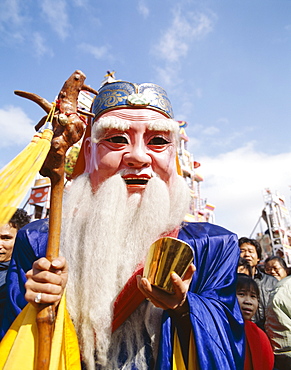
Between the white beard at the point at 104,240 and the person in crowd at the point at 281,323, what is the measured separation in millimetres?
852

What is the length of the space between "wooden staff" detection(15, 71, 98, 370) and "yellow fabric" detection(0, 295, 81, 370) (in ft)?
0.13

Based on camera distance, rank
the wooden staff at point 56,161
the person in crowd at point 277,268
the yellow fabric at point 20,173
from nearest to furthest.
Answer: the yellow fabric at point 20,173 < the wooden staff at point 56,161 < the person in crowd at point 277,268

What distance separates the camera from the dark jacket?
293cm

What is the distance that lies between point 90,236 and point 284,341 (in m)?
1.39

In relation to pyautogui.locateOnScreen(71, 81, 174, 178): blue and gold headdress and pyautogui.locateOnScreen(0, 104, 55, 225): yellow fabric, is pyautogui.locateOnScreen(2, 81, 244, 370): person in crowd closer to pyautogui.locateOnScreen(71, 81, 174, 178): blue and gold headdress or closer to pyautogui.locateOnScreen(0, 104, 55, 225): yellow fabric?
pyautogui.locateOnScreen(71, 81, 174, 178): blue and gold headdress

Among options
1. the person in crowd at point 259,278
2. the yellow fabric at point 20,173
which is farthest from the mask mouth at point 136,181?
the person in crowd at point 259,278

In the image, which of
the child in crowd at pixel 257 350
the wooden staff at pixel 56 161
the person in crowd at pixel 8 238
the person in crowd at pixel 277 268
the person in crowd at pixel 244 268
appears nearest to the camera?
the wooden staff at pixel 56 161

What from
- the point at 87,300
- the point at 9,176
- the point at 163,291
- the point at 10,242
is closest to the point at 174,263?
the point at 163,291

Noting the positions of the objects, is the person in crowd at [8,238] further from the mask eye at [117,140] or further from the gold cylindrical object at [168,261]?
the gold cylindrical object at [168,261]

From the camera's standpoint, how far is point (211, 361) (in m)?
1.26

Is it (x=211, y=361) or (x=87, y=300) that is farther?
(x=87, y=300)

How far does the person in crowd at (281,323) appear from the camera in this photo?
1.82 metres

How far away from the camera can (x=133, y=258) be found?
1.60m

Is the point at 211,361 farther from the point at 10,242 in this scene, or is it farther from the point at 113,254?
the point at 10,242
